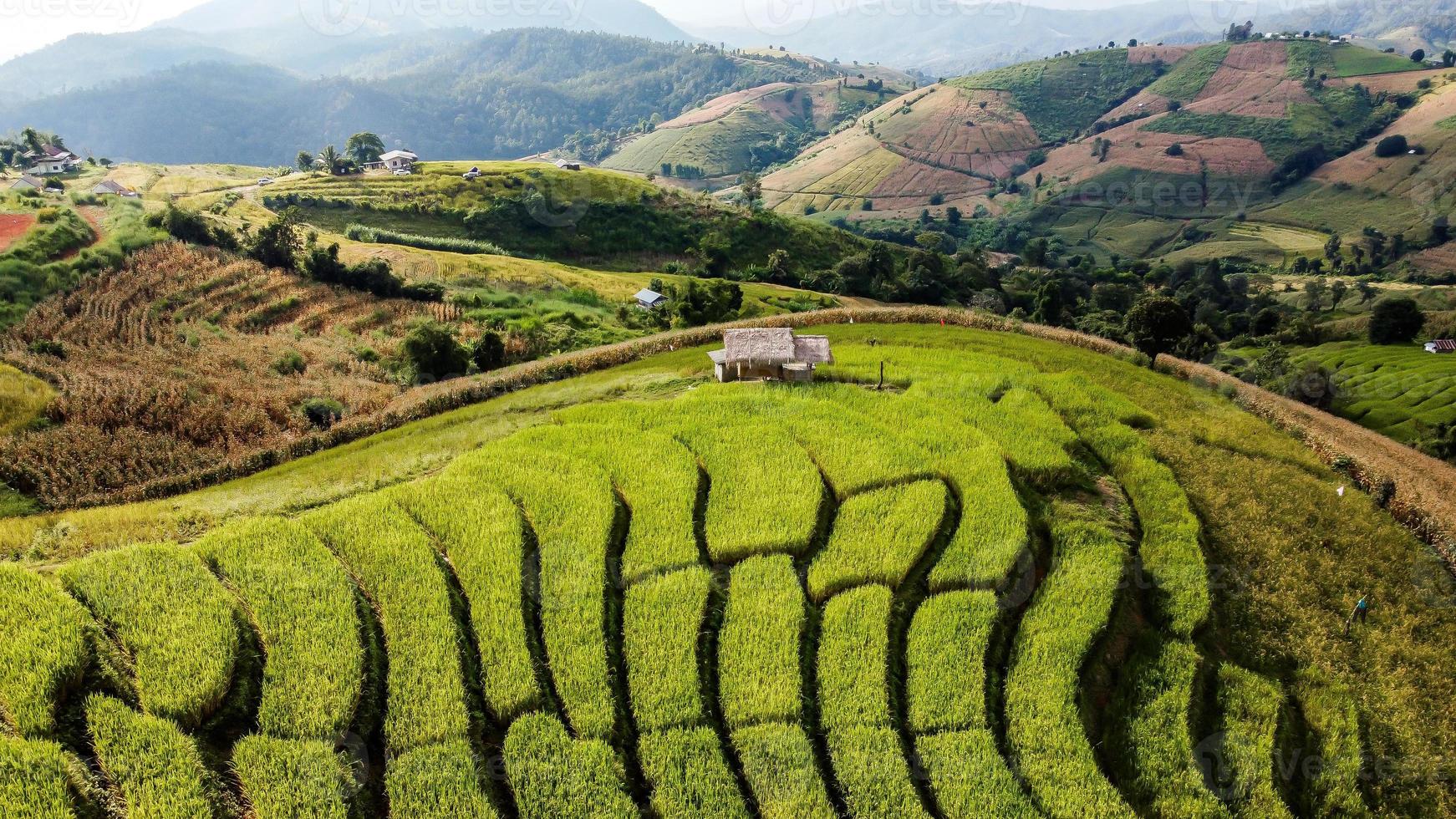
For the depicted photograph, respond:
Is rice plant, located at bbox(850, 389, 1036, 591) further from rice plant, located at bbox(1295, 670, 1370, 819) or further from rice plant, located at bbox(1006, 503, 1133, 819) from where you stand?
rice plant, located at bbox(1295, 670, 1370, 819)

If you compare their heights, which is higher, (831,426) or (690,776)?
(831,426)

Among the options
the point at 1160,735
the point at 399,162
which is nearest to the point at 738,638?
the point at 1160,735

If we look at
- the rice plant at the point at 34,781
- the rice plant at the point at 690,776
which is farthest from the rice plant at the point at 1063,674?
the rice plant at the point at 34,781

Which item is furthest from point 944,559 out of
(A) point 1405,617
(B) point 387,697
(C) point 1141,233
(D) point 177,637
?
(C) point 1141,233

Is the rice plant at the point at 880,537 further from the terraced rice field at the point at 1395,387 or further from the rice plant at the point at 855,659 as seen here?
the terraced rice field at the point at 1395,387

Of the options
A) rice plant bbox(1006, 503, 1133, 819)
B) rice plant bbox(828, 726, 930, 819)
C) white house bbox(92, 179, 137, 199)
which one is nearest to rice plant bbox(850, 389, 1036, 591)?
rice plant bbox(1006, 503, 1133, 819)

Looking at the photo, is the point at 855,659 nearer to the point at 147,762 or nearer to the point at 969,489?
the point at 969,489

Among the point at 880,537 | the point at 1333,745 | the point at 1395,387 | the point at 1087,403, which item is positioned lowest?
the point at 1395,387
